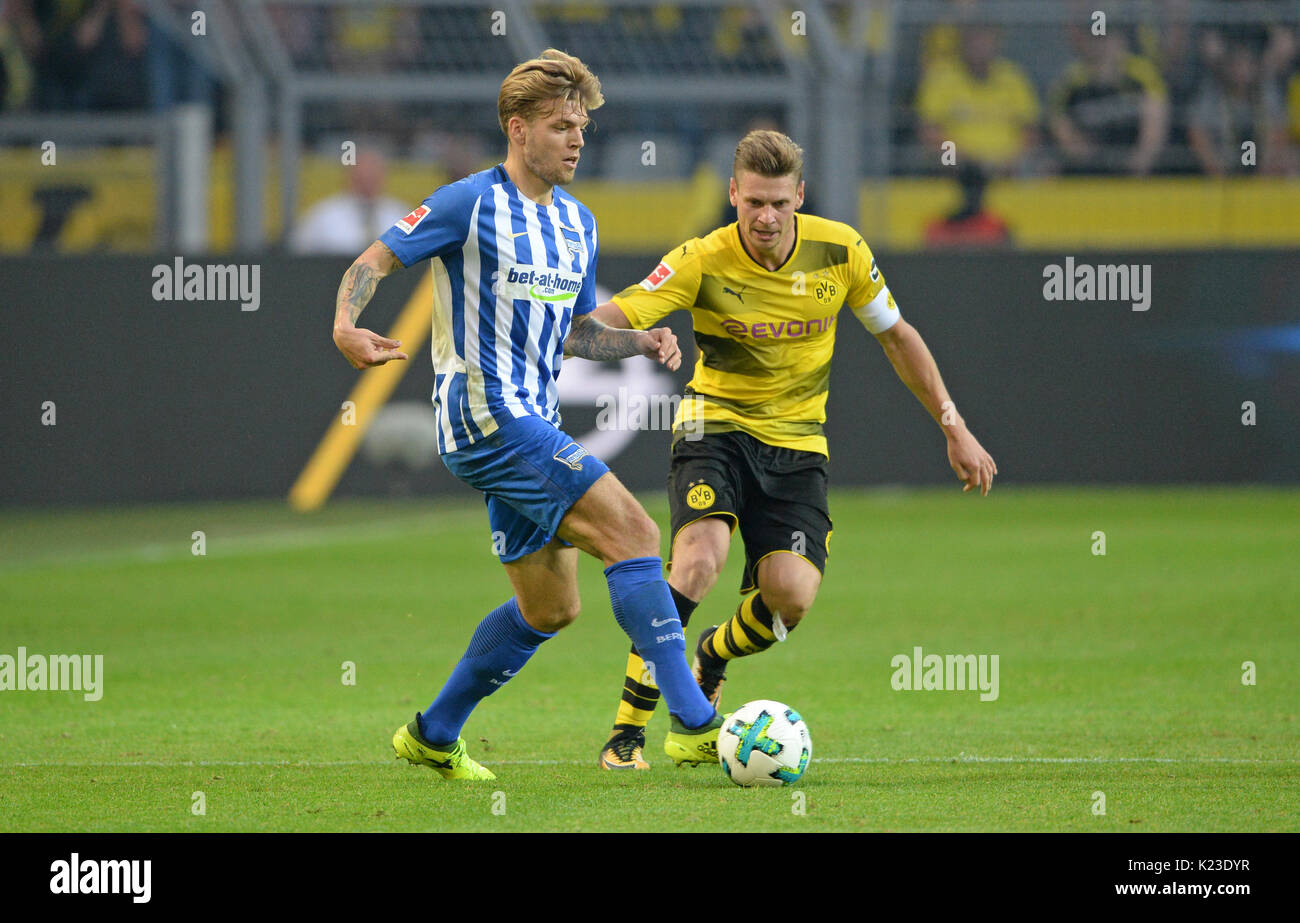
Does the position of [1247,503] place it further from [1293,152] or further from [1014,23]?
[1014,23]

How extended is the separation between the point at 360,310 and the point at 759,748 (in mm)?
1710

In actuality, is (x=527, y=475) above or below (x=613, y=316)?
below

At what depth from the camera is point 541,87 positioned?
5461 mm

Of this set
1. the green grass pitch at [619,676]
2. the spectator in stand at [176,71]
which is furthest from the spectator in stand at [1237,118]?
the spectator in stand at [176,71]

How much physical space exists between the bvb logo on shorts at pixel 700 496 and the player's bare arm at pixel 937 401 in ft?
2.55

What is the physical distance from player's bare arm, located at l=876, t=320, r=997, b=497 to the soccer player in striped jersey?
1183mm

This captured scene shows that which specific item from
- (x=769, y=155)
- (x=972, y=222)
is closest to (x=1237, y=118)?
(x=972, y=222)

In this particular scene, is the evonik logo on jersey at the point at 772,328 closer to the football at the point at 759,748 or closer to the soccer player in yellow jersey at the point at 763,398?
the soccer player in yellow jersey at the point at 763,398

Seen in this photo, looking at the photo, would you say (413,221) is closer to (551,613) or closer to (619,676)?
(551,613)

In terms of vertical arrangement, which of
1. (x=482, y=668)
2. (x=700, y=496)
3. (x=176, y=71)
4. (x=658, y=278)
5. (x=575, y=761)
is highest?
(x=176, y=71)

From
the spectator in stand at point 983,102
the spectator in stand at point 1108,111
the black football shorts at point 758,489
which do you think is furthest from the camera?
the spectator in stand at point 983,102

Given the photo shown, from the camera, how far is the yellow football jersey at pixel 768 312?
6.53 meters

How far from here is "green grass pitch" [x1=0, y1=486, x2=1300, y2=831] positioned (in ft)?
16.8

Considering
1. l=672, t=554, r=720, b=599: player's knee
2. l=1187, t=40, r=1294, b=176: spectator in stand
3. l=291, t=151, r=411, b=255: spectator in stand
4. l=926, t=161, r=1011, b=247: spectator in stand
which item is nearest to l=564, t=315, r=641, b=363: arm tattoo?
l=672, t=554, r=720, b=599: player's knee
